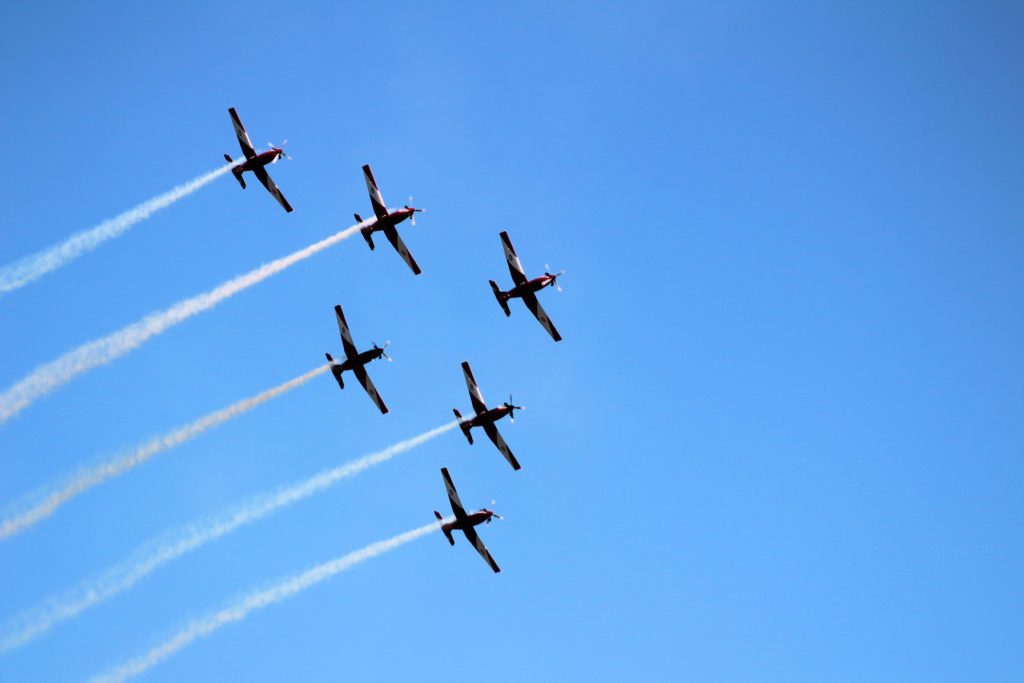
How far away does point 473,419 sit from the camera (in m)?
79.4

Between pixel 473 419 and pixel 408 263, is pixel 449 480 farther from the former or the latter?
pixel 408 263

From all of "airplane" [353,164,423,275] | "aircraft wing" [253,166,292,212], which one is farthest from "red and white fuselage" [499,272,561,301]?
"aircraft wing" [253,166,292,212]

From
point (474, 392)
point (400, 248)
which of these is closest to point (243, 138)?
point (400, 248)

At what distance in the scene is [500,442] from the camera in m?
81.7

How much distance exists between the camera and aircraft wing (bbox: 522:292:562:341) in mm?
80000

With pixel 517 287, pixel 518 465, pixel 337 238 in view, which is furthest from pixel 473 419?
pixel 337 238

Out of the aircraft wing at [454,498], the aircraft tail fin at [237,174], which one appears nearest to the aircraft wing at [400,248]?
the aircraft tail fin at [237,174]

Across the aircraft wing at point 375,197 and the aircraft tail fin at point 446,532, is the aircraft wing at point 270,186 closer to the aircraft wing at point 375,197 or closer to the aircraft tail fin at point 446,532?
the aircraft wing at point 375,197

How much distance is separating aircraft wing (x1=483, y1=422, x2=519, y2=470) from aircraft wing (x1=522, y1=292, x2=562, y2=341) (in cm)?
1068

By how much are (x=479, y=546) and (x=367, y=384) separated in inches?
884

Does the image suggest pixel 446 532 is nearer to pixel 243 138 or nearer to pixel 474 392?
pixel 474 392

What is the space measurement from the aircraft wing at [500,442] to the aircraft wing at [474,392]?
1.67 m

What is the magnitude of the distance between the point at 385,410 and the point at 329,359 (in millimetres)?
7274

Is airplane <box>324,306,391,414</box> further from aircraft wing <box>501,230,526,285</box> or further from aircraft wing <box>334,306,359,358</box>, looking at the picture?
aircraft wing <box>501,230,526,285</box>
